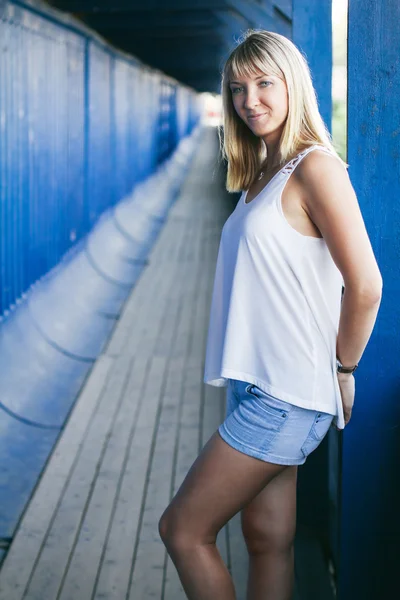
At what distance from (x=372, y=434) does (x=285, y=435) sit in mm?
428

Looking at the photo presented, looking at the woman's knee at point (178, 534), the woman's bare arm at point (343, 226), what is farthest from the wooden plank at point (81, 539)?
the woman's bare arm at point (343, 226)

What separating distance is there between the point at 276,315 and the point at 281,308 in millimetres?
19

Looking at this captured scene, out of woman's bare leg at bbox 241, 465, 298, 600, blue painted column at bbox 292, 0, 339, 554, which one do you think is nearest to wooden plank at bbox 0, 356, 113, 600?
blue painted column at bbox 292, 0, 339, 554

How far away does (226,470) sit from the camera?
1828mm

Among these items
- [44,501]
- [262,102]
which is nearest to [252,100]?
[262,102]

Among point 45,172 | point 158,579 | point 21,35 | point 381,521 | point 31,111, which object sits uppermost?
point 21,35

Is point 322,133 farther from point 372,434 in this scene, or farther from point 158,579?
point 158,579

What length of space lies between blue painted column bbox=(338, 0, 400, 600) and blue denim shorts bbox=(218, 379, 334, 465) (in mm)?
346

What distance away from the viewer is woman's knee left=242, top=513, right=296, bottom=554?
204cm

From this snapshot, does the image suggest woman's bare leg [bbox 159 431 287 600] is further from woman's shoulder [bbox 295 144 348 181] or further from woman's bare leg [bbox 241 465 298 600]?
woman's shoulder [bbox 295 144 348 181]

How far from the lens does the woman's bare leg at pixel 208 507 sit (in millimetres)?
1833

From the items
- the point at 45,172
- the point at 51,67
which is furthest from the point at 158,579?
the point at 51,67

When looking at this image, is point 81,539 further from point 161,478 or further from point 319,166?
point 319,166

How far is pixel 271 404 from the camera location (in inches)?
71.6
